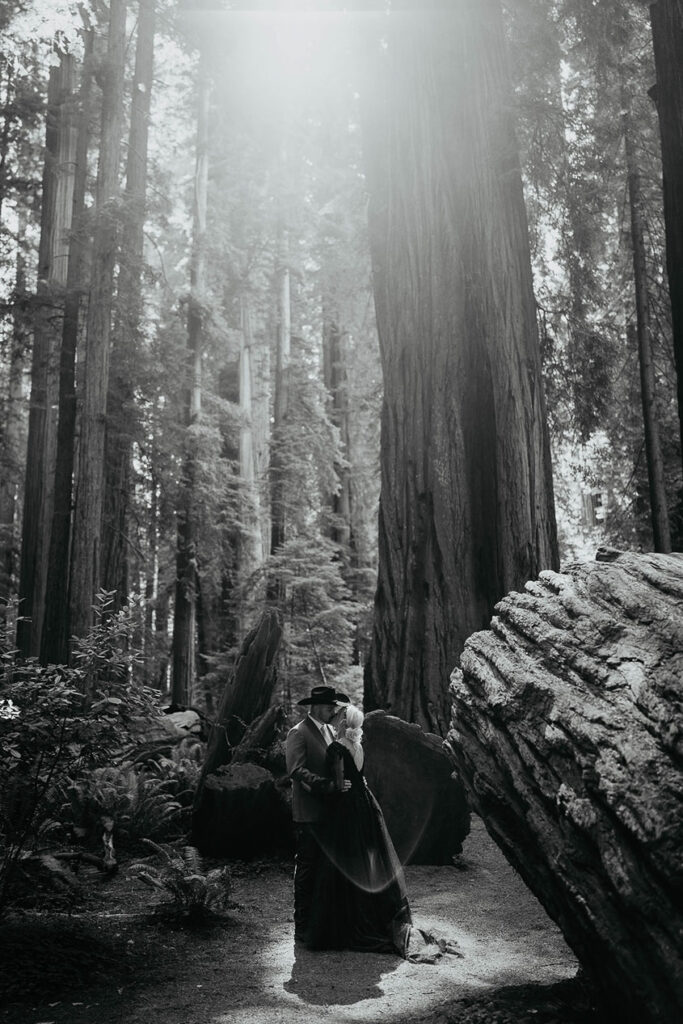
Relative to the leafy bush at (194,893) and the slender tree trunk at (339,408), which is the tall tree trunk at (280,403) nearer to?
the slender tree trunk at (339,408)

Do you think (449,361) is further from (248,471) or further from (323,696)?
(248,471)

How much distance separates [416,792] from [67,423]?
9930mm

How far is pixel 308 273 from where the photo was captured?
25797 millimetres

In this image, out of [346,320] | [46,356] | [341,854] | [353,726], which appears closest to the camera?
[341,854]

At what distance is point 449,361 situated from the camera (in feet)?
30.0

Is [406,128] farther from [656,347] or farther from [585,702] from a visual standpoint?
[585,702]

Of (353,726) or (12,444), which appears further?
(12,444)

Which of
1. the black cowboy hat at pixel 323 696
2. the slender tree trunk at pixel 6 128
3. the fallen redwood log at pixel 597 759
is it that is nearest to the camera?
the fallen redwood log at pixel 597 759

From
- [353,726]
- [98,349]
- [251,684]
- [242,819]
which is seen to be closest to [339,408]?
[98,349]

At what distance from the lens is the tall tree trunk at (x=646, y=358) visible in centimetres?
1173

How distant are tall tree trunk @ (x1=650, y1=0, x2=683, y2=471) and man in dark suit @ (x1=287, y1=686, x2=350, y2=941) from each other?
3360 mm

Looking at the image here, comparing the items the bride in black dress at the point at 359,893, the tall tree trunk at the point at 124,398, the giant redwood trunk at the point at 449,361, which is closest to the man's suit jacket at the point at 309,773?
the bride in black dress at the point at 359,893

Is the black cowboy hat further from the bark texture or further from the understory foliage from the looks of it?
the bark texture

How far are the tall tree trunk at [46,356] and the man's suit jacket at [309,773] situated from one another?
11161 mm
